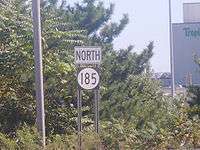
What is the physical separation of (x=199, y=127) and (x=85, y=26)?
Result: 10.5 meters

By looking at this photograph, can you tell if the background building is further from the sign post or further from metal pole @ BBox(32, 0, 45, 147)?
the sign post

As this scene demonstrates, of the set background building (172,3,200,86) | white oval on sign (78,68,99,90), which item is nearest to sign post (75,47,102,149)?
white oval on sign (78,68,99,90)

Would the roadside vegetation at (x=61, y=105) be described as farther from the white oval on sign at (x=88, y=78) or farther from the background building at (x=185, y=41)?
the background building at (x=185, y=41)

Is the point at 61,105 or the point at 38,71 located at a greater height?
the point at 38,71

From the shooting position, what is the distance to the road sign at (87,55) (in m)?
13.2

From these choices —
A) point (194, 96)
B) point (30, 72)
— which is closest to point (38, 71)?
point (30, 72)

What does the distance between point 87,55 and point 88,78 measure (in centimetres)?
50

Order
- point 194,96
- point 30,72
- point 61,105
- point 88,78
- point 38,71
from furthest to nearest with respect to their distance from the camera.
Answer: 1. point 194,96
2. point 61,105
3. point 30,72
4. point 38,71
5. point 88,78

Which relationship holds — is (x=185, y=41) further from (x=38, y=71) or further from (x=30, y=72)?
(x=38, y=71)

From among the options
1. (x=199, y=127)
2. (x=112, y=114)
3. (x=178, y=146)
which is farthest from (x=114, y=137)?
(x=112, y=114)

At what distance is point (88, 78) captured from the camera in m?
13.1

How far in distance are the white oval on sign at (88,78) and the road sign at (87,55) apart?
21 cm

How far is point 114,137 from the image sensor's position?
13469 millimetres

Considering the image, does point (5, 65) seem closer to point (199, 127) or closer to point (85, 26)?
point (199, 127)
